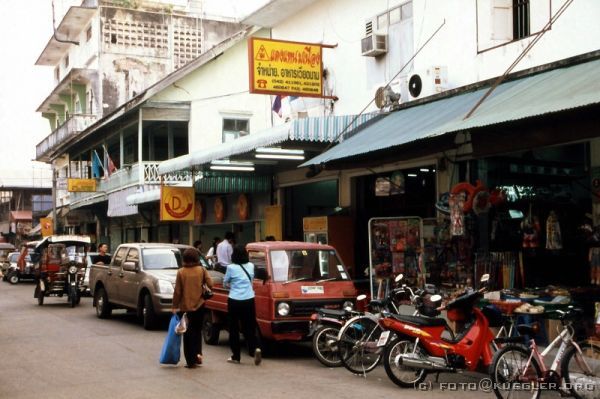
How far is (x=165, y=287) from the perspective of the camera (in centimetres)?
1479

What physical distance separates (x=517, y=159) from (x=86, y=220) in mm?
32882

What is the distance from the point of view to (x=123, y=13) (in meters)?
40.1

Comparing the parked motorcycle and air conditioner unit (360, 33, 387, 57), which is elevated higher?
air conditioner unit (360, 33, 387, 57)

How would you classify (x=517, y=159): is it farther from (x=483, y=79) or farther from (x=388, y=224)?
(x=388, y=224)

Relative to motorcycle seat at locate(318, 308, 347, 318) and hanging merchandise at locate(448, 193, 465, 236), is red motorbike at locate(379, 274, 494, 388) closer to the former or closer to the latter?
motorcycle seat at locate(318, 308, 347, 318)

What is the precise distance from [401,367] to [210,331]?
194 inches

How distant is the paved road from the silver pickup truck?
0.66 m

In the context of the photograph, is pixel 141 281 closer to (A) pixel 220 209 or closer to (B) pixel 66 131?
(A) pixel 220 209

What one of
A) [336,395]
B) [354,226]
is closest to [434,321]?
[336,395]

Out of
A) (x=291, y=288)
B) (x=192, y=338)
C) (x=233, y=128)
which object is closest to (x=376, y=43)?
(x=291, y=288)

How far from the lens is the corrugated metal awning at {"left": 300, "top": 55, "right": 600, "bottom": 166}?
9336mm

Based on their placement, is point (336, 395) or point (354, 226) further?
point (354, 226)

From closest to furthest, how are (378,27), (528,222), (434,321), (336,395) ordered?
(336,395), (434,321), (528,222), (378,27)

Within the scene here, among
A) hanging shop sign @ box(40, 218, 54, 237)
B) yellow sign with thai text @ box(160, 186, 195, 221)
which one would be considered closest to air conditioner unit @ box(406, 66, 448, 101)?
yellow sign with thai text @ box(160, 186, 195, 221)
